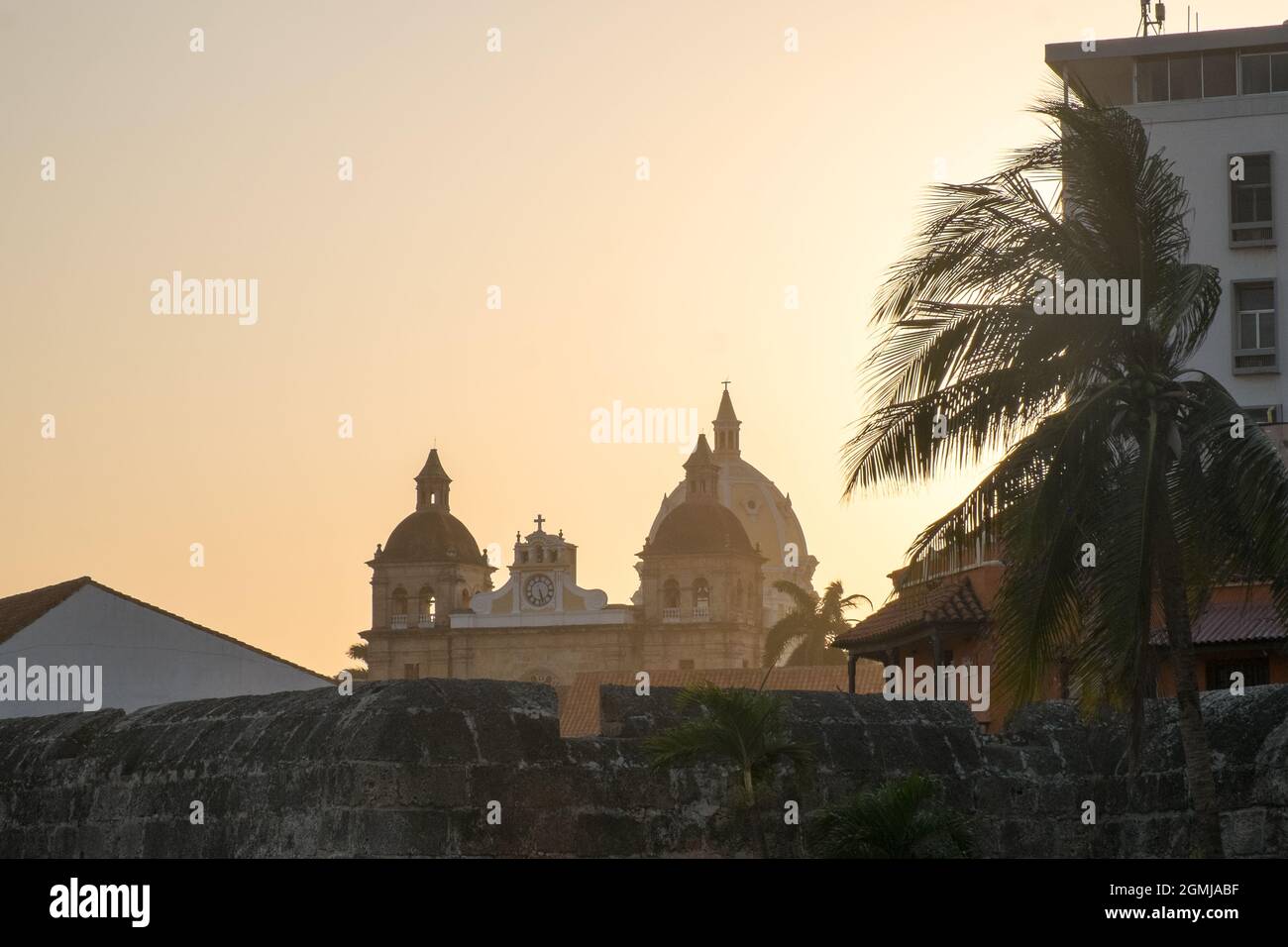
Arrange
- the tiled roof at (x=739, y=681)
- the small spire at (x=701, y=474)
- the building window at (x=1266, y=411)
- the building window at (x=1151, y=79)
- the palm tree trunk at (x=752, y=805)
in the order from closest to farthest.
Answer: the palm tree trunk at (x=752, y=805) < the building window at (x=1266, y=411) < the building window at (x=1151, y=79) < the tiled roof at (x=739, y=681) < the small spire at (x=701, y=474)

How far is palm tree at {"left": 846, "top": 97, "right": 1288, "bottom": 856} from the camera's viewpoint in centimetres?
1248

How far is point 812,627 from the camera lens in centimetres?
8556

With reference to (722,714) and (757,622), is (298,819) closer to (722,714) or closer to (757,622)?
(722,714)

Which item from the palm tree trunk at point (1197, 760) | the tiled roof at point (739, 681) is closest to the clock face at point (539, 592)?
the tiled roof at point (739, 681)

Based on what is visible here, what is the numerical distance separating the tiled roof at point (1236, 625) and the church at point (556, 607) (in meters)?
80.5

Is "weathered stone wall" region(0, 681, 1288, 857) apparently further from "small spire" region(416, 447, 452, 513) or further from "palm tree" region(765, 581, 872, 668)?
"small spire" region(416, 447, 452, 513)

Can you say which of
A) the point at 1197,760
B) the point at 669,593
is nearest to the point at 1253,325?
the point at 1197,760

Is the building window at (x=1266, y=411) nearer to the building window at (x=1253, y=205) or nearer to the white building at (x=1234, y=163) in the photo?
the white building at (x=1234, y=163)

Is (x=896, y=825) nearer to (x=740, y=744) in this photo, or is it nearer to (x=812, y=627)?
(x=740, y=744)

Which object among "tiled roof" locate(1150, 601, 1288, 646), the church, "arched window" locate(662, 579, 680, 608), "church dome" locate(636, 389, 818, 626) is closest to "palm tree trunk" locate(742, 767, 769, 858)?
"tiled roof" locate(1150, 601, 1288, 646)

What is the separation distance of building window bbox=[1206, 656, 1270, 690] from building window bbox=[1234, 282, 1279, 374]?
11874mm

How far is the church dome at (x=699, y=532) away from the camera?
364 feet
